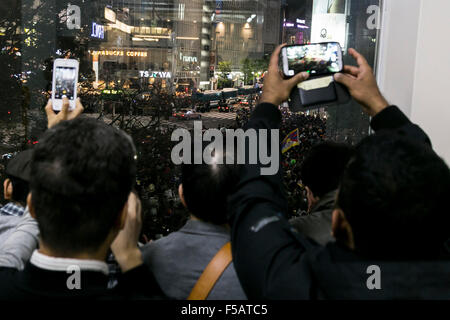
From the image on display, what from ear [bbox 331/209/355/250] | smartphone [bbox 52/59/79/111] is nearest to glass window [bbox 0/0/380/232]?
smartphone [bbox 52/59/79/111]

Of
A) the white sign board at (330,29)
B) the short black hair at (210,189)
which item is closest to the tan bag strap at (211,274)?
the short black hair at (210,189)

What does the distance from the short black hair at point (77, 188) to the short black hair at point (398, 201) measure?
1.63ft

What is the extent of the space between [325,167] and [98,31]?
168 cm

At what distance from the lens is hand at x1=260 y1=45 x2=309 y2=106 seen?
121 centimetres

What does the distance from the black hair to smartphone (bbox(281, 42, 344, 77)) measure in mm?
1071

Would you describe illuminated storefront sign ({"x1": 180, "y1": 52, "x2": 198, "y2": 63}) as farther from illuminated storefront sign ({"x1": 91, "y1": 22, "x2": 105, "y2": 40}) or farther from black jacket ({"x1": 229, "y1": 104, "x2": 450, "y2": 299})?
black jacket ({"x1": 229, "y1": 104, "x2": 450, "y2": 299})

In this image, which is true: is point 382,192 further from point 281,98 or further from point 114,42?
point 114,42

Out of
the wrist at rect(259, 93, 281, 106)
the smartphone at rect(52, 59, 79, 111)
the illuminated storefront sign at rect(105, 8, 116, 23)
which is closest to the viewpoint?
the wrist at rect(259, 93, 281, 106)

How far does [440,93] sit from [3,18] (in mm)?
2413

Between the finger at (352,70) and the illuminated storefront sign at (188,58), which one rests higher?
the illuminated storefront sign at (188,58)

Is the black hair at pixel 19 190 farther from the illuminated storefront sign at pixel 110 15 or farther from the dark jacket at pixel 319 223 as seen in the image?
the illuminated storefront sign at pixel 110 15

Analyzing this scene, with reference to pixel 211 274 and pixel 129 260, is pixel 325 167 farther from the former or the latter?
pixel 129 260

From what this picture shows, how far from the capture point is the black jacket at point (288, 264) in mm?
837

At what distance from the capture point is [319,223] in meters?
1.40
